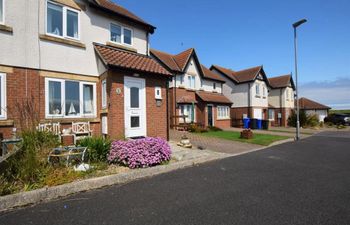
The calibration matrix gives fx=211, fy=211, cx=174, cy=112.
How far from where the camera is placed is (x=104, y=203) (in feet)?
14.5

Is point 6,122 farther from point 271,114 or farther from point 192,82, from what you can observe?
point 271,114

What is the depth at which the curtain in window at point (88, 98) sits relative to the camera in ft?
33.1

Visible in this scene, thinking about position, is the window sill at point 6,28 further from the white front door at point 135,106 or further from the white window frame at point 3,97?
the white front door at point 135,106

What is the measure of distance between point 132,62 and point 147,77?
1.06 m

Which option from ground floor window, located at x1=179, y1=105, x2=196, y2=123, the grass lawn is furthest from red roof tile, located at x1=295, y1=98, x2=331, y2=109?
ground floor window, located at x1=179, y1=105, x2=196, y2=123

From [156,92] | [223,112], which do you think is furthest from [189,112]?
[156,92]

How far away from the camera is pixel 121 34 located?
11.8 metres

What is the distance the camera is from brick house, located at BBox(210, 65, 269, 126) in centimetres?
2814

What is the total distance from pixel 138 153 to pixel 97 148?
1.37 m

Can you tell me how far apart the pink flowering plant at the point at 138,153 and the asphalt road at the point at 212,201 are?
0.83 m

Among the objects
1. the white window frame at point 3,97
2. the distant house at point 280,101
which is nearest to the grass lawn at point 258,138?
the white window frame at point 3,97

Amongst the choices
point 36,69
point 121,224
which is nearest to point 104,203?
point 121,224

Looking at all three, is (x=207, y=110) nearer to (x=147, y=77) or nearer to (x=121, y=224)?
(x=147, y=77)

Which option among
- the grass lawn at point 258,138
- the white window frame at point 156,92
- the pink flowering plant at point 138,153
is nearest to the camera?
the pink flowering plant at point 138,153
